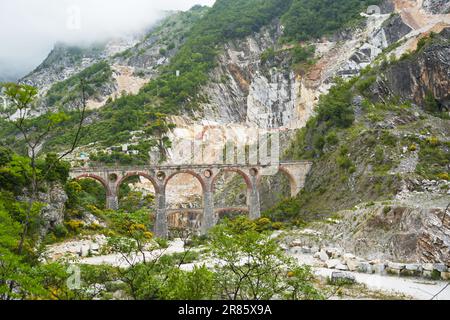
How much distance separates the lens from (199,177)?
57.4 m

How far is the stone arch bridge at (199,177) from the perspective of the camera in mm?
52969

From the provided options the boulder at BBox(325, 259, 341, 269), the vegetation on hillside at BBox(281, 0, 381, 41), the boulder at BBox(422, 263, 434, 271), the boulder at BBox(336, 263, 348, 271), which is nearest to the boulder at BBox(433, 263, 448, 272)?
the boulder at BBox(422, 263, 434, 271)

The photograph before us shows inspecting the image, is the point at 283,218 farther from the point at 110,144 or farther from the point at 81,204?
the point at 110,144

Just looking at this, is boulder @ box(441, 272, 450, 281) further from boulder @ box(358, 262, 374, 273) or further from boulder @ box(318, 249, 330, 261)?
boulder @ box(318, 249, 330, 261)

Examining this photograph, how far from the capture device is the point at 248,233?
15.9m

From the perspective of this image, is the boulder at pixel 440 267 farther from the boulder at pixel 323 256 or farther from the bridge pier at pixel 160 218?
the bridge pier at pixel 160 218

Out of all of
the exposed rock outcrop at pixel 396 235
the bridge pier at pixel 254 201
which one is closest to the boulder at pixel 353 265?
the exposed rock outcrop at pixel 396 235

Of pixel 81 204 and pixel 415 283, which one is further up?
pixel 81 204

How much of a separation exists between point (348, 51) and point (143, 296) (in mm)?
82330

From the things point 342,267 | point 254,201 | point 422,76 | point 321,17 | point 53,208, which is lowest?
point 342,267

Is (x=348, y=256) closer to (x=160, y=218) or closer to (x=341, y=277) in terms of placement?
(x=341, y=277)

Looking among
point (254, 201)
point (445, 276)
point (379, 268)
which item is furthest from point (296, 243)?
point (254, 201)
